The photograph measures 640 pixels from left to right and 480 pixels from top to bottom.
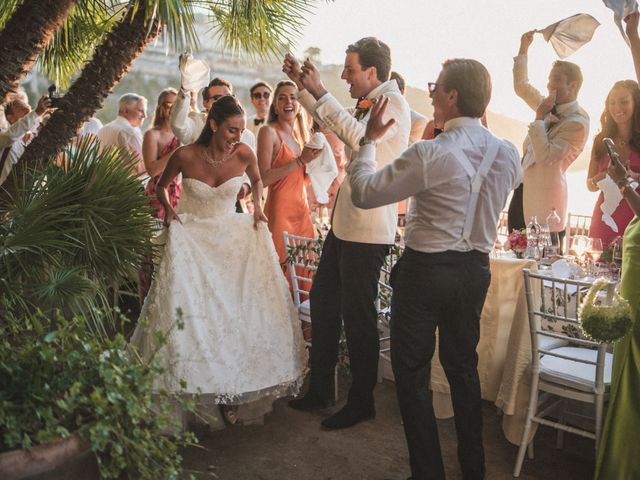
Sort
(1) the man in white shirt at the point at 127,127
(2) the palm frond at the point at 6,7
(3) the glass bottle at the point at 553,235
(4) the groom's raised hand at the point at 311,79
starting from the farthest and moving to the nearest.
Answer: (1) the man in white shirt at the point at 127,127 < (3) the glass bottle at the point at 553,235 < (4) the groom's raised hand at the point at 311,79 < (2) the palm frond at the point at 6,7

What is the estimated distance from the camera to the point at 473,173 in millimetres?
2434

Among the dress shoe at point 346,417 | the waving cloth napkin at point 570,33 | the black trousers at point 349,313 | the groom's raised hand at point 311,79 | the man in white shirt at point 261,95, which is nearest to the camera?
the groom's raised hand at point 311,79

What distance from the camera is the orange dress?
4371 millimetres

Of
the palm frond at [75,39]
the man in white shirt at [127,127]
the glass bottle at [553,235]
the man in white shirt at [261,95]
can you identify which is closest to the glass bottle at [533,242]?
the glass bottle at [553,235]

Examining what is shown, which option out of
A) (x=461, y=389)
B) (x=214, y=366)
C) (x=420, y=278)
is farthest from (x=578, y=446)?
(x=214, y=366)

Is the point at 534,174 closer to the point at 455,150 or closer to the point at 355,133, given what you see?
the point at 355,133

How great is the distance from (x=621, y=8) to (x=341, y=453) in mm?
2462

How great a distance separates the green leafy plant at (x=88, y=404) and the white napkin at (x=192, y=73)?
2.90 m

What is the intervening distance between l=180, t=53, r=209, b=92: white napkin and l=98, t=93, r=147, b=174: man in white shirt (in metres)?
1.23

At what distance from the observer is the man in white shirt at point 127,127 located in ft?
18.5

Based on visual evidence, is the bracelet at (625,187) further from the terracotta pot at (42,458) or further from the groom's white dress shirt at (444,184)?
the terracotta pot at (42,458)

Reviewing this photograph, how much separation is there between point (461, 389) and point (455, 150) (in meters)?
0.94

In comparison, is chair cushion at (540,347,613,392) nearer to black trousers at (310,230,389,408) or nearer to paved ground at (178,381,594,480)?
paved ground at (178,381,594,480)

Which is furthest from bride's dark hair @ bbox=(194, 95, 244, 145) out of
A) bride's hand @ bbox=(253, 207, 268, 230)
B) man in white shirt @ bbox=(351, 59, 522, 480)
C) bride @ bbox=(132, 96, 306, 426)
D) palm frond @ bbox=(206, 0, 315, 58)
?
man in white shirt @ bbox=(351, 59, 522, 480)
